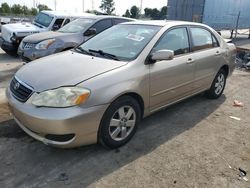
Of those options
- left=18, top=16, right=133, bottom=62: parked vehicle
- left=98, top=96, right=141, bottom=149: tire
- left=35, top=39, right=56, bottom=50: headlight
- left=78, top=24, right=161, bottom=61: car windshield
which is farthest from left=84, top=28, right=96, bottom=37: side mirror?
left=98, top=96, right=141, bottom=149: tire

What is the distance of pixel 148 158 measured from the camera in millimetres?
3262

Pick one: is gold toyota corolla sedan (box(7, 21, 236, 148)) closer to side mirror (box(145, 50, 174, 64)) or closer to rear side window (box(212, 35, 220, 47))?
side mirror (box(145, 50, 174, 64))

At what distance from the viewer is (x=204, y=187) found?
110 inches

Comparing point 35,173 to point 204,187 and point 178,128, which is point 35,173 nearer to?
point 204,187

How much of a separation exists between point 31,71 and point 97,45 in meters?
1.16

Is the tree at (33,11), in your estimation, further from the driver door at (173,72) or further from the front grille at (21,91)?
the front grille at (21,91)

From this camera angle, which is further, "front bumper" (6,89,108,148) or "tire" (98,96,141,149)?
"tire" (98,96,141,149)

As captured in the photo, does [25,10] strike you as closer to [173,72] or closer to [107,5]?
[107,5]

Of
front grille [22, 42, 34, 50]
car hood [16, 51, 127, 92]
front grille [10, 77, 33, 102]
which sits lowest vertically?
front grille [22, 42, 34, 50]

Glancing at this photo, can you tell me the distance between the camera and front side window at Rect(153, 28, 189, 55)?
3.88 metres

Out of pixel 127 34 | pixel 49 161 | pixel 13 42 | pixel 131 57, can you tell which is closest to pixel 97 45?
pixel 127 34

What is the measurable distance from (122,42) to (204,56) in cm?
164

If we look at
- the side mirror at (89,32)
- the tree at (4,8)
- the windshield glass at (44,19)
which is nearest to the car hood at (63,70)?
A: the side mirror at (89,32)

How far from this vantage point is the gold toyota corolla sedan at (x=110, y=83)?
2.87m
